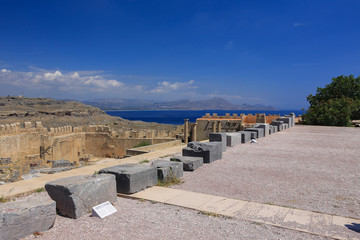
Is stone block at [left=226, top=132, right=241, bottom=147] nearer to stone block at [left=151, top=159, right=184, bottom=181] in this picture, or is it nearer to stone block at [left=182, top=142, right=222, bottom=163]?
stone block at [left=182, top=142, right=222, bottom=163]

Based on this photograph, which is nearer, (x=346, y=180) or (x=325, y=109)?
(x=346, y=180)

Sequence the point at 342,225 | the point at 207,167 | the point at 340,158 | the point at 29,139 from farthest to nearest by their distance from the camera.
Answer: the point at 29,139 → the point at 340,158 → the point at 207,167 → the point at 342,225

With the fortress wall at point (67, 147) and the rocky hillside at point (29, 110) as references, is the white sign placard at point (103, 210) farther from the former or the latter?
the rocky hillside at point (29, 110)

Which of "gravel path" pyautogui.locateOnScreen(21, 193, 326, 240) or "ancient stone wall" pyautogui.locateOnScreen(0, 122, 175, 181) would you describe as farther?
"ancient stone wall" pyautogui.locateOnScreen(0, 122, 175, 181)

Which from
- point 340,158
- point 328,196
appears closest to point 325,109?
point 340,158

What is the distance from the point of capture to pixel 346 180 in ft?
21.6

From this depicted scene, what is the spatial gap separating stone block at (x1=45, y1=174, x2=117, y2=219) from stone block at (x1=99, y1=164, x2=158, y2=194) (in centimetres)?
52

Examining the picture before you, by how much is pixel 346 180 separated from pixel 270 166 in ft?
6.42

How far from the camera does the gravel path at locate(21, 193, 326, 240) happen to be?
11.8 feet


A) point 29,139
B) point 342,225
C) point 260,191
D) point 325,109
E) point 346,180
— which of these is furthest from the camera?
point 325,109

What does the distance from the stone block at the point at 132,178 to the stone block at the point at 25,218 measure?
1557 millimetres

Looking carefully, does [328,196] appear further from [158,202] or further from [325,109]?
[325,109]

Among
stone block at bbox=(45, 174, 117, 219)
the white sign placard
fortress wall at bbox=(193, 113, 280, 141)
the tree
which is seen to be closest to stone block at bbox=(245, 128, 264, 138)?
fortress wall at bbox=(193, 113, 280, 141)

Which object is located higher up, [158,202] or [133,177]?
[133,177]
